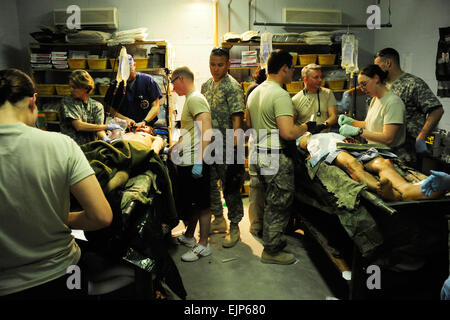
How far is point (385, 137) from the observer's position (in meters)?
2.60

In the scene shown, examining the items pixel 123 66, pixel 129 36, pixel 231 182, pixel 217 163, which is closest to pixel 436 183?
pixel 231 182

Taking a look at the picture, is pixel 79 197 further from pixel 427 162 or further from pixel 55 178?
pixel 427 162

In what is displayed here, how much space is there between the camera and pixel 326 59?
4.94 m

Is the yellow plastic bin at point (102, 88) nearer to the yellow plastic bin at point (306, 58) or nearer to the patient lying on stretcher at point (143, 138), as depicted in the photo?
the patient lying on stretcher at point (143, 138)

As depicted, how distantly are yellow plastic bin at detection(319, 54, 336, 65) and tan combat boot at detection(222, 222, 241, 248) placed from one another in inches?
123

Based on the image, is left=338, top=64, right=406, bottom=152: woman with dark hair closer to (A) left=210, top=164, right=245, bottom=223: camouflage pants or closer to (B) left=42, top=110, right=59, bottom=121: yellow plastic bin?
(A) left=210, top=164, right=245, bottom=223: camouflage pants

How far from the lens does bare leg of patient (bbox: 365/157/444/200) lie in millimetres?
1867

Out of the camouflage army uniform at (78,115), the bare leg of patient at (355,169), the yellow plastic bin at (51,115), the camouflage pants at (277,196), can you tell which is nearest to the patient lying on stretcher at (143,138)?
the camouflage army uniform at (78,115)

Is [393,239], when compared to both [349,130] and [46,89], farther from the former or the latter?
[46,89]

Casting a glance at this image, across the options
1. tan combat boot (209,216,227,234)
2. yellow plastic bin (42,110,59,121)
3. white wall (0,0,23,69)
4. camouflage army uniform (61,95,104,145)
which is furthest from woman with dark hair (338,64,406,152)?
white wall (0,0,23,69)

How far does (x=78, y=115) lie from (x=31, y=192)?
8.19 ft

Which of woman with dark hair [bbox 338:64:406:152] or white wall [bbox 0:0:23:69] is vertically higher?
white wall [bbox 0:0:23:69]
